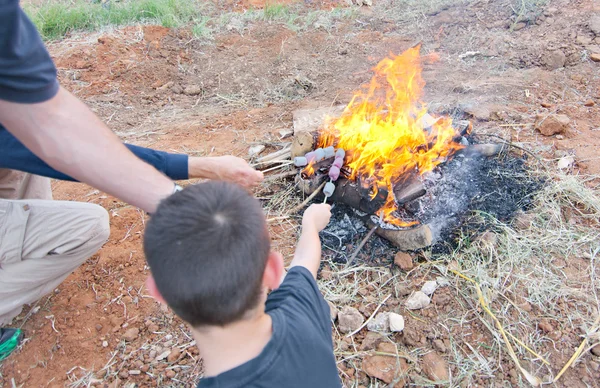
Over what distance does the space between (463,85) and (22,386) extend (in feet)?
17.5

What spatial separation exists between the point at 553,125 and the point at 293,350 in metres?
3.85

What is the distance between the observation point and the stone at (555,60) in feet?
18.0

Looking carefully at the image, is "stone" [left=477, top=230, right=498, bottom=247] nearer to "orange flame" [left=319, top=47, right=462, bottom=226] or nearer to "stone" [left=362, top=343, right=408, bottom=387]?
"orange flame" [left=319, top=47, right=462, bottom=226]

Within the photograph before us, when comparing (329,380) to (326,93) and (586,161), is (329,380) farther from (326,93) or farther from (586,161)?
(326,93)

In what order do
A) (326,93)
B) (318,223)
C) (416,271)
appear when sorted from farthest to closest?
(326,93), (416,271), (318,223)

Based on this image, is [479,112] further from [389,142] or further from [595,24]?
[595,24]

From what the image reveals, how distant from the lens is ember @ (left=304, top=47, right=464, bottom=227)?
3199 mm

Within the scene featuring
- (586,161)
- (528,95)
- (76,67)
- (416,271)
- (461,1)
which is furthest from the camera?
(461,1)

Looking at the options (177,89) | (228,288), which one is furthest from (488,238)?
(177,89)

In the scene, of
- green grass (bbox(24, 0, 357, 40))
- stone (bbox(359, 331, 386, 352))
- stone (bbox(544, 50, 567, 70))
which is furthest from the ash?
green grass (bbox(24, 0, 357, 40))

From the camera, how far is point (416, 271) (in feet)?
9.87

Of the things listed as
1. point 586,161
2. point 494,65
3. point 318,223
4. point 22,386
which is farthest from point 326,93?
point 22,386

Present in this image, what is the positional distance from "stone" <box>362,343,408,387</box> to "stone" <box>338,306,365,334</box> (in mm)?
211

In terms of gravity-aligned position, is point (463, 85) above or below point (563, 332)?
above
